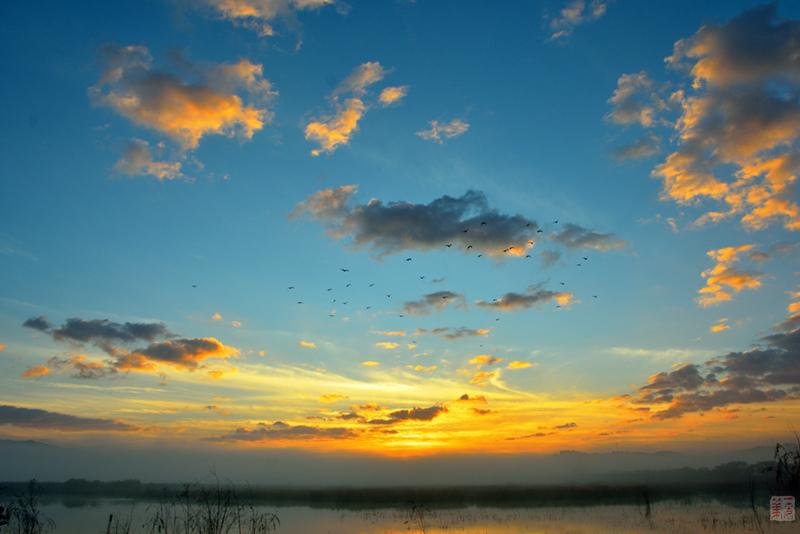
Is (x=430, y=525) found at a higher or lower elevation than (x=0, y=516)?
lower

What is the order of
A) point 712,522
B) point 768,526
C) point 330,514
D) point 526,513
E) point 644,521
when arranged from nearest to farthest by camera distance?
point 768,526
point 712,522
point 644,521
point 526,513
point 330,514

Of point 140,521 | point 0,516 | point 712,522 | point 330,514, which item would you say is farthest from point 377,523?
point 0,516

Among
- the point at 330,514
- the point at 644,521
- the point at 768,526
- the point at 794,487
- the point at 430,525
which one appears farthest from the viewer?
the point at 330,514

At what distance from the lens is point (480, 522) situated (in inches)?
1703

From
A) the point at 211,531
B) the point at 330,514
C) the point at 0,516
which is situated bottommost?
the point at 330,514

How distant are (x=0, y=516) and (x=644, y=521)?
37.9m

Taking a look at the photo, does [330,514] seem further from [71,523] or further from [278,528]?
[71,523]

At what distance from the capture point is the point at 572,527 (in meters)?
37.3

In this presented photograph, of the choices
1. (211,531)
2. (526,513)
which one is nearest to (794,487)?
(211,531)

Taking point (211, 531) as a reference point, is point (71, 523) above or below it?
below

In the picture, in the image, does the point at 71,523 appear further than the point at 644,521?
Yes

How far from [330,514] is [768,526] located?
123 feet

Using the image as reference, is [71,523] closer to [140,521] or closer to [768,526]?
[140,521]

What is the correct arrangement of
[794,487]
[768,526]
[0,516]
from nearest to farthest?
[794,487]
[0,516]
[768,526]
